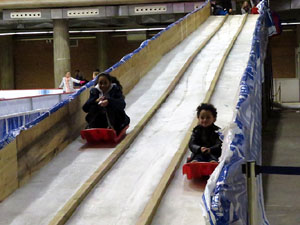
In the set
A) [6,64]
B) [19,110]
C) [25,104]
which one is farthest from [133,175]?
[6,64]

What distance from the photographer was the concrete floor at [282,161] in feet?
26.6

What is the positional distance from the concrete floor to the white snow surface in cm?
154

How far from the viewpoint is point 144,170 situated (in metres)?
6.22

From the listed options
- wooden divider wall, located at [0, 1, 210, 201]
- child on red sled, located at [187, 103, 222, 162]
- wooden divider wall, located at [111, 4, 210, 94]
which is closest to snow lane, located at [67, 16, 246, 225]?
child on red sled, located at [187, 103, 222, 162]

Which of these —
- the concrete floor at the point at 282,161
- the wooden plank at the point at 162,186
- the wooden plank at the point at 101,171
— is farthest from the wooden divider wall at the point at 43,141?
the concrete floor at the point at 282,161

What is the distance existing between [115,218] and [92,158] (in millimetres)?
1679

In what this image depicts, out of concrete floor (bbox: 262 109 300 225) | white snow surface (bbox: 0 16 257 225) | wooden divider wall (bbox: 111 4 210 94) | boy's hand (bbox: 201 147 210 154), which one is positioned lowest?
concrete floor (bbox: 262 109 300 225)

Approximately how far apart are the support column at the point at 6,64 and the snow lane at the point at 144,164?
23.2 metres

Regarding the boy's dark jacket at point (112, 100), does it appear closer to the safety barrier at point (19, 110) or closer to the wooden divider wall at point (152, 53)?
the wooden divider wall at point (152, 53)

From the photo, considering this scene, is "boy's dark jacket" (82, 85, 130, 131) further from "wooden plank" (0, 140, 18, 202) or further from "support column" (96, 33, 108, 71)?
"support column" (96, 33, 108, 71)

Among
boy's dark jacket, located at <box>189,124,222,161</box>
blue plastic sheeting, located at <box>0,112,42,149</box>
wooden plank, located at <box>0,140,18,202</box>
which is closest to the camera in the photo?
wooden plank, located at <box>0,140,18,202</box>

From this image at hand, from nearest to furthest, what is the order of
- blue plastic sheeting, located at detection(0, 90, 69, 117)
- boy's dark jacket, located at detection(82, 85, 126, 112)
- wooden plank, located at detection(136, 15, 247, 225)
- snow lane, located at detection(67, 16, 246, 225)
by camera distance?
wooden plank, located at detection(136, 15, 247, 225) → snow lane, located at detection(67, 16, 246, 225) → boy's dark jacket, located at detection(82, 85, 126, 112) → blue plastic sheeting, located at detection(0, 90, 69, 117)

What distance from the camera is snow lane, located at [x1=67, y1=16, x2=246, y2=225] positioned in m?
5.27

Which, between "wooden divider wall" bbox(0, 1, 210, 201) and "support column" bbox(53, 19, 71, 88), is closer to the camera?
"wooden divider wall" bbox(0, 1, 210, 201)
